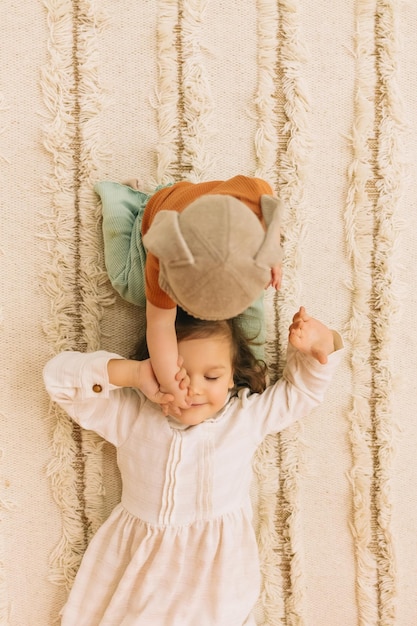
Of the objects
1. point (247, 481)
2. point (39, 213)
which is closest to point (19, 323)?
point (39, 213)

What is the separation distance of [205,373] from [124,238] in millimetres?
231

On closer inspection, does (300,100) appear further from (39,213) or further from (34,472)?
(34,472)

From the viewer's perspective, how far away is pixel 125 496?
2.85ft

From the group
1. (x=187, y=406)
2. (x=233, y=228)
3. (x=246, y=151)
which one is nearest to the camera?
(x=233, y=228)

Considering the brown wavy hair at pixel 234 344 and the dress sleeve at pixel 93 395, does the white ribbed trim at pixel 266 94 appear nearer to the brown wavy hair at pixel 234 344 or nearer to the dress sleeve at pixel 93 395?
the brown wavy hair at pixel 234 344

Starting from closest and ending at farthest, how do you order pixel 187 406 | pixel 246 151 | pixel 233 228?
pixel 233 228
pixel 187 406
pixel 246 151

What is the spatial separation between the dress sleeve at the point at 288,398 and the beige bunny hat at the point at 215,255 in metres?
0.28

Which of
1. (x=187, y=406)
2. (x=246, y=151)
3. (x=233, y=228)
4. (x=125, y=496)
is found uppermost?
(x=246, y=151)

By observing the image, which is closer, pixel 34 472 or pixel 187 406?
pixel 187 406

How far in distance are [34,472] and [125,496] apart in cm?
15

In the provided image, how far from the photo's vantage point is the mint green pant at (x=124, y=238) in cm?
81

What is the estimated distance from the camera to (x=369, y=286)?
906 millimetres

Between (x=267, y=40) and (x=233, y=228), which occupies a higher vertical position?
(x=267, y=40)

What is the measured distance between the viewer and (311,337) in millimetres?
828
